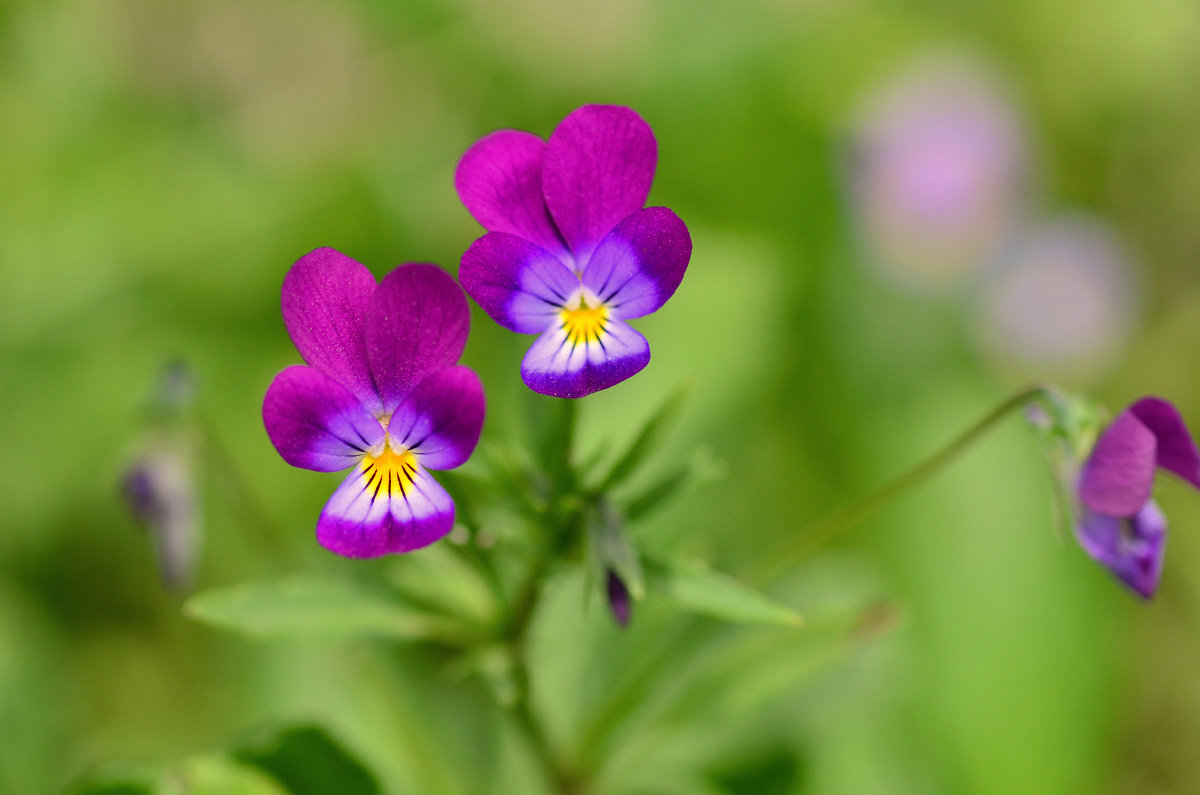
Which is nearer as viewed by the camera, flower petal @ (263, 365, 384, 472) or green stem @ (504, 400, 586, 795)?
flower petal @ (263, 365, 384, 472)

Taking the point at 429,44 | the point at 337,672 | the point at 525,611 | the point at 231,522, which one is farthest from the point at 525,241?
the point at 429,44

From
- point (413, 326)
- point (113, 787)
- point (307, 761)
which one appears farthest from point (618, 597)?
point (113, 787)

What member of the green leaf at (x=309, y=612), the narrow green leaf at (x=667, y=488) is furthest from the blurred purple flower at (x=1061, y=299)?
the green leaf at (x=309, y=612)

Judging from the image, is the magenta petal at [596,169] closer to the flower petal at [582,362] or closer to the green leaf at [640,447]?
the flower petal at [582,362]

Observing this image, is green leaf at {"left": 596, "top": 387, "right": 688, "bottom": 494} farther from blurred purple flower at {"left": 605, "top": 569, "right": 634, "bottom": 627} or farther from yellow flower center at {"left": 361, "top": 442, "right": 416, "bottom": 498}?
yellow flower center at {"left": 361, "top": 442, "right": 416, "bottom": 498}

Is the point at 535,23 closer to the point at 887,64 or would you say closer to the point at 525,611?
the point at 887,64

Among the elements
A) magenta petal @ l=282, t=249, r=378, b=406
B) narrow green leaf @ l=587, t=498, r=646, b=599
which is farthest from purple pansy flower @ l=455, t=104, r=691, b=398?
narrow green leaf @ l=587, t=498, r=646, b=599

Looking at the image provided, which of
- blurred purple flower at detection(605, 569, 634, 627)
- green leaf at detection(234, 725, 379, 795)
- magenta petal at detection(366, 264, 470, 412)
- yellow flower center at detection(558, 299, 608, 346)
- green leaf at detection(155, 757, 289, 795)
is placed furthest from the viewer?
green leaf at detection(234, 725, 379, 795)
